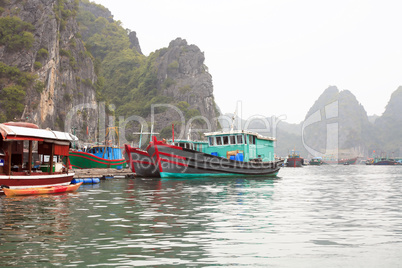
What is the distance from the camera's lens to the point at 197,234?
38.5ft

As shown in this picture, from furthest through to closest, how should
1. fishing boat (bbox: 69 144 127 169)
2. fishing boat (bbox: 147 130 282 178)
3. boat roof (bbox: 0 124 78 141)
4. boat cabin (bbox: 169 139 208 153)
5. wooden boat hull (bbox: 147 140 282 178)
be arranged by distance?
fishing boat (bbox: 69 144 127 169), boat cabin (bbox: 169 139 208 153), fishing boat (bbox: 147 130 282 178), wooden boat hull (bbox: 147 140 282 178), boat roof (bbox: 0 124 78 141)

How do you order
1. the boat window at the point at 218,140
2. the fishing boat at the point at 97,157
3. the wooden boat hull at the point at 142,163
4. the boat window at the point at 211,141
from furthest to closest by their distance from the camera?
the fishing boat at the point at 97,157
the boat window at the point at 211,141
the boat window at the point at 218,140
the wooden boat hull at the point at 142,163

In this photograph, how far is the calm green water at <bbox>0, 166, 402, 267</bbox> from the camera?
880 centimetres

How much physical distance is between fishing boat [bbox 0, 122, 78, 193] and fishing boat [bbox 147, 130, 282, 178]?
43.6 feet

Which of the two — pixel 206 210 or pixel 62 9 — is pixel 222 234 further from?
pixel 62 9

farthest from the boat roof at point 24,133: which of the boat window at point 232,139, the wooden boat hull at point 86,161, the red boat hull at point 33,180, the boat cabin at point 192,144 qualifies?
the wooden boat hull at point 86,161

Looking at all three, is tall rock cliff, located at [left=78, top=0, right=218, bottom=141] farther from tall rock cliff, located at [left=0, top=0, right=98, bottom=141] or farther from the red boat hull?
the red boat hull

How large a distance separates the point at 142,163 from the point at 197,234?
Answer: 104 feet

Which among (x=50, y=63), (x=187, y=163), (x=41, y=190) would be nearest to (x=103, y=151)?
(x=187, y=163)

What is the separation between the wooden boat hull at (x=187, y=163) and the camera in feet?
129

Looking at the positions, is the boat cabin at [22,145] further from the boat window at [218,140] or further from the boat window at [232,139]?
the boat window at [232,139]

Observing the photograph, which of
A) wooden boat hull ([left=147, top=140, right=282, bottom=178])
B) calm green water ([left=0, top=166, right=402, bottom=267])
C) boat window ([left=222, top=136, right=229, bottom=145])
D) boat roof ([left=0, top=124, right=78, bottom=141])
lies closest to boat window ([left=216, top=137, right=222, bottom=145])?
boat window ([left=222, top=136, right=229, bottom=145])

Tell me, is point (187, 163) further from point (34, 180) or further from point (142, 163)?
Answer: point (34, 180)

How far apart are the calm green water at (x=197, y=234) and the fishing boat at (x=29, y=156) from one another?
116 inches
